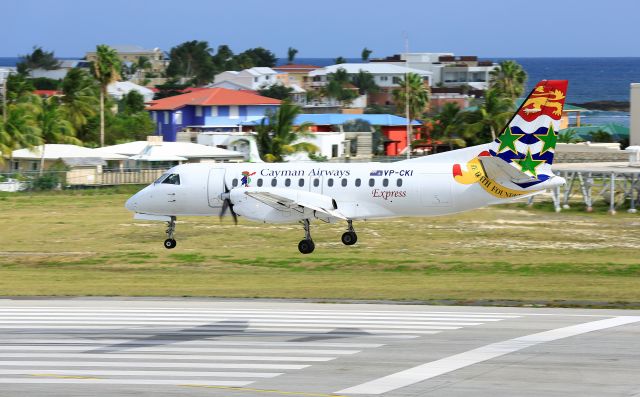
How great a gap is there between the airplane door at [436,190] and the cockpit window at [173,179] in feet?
36.7

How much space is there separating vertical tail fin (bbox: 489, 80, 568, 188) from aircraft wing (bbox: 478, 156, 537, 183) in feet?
2.62

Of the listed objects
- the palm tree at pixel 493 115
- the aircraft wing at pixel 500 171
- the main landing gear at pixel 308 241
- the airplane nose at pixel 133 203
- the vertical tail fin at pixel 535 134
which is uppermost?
the palm tree at pixel 493 115

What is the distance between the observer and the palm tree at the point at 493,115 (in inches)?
3873

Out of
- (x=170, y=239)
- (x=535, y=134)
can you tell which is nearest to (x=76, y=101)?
(x=170, y=239)

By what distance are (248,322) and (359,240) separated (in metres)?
22.5

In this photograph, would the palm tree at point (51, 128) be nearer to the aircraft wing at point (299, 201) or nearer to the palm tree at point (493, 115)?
the palm tree at point (493, 115)

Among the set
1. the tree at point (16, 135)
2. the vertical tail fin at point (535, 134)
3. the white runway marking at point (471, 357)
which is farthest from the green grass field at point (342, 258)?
the tree at point (16, 135)

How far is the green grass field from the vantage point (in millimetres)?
40219

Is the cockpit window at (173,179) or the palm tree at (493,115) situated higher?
the palm tree at (493,115)

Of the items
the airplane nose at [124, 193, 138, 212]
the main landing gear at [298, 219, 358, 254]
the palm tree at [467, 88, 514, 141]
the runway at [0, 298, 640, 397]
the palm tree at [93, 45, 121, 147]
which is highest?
the palm tree at [93, 45, 121, 147]

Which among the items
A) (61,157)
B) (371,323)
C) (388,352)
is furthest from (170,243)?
(61,157)

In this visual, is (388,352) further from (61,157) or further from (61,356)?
(61,157)

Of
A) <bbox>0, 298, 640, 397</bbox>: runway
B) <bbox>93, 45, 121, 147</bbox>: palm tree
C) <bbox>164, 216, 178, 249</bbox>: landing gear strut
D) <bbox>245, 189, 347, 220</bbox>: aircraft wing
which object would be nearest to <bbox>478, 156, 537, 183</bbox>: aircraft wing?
<bbox>245, 189, 347, 220</bbox>: aircraft wing

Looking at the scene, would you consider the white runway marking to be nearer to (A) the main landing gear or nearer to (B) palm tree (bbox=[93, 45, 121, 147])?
(A) the main landing gear
